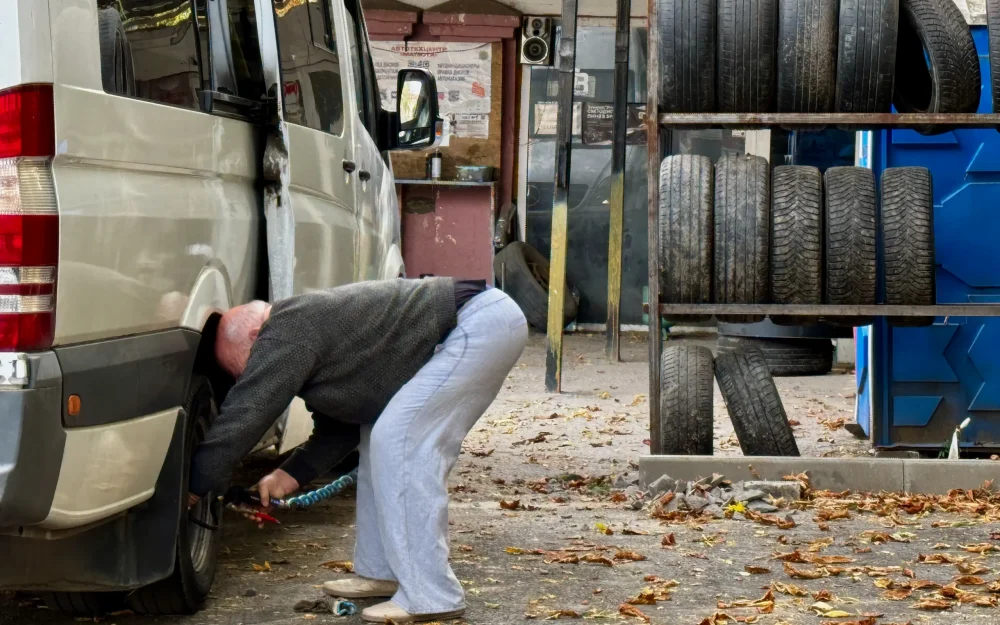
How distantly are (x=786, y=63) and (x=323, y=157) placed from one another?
235 cm

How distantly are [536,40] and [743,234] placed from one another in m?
8.76

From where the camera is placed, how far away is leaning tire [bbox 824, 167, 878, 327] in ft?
19.2

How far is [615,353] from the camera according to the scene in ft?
38.7

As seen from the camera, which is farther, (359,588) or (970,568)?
(970,568)

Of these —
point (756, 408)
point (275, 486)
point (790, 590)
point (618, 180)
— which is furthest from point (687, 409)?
point (618, 180)

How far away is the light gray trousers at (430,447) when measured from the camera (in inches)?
143

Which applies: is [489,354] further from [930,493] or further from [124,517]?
[930,493]

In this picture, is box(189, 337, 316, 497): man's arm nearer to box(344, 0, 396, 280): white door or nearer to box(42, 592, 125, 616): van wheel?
box(42, 592, 125, 616): van wheel

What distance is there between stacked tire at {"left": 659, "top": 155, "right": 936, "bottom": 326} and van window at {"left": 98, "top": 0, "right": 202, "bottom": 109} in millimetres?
2887

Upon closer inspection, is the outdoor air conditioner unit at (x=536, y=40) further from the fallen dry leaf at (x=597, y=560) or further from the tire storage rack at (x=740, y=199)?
the fallen dry leaf at (x=597, y=560)

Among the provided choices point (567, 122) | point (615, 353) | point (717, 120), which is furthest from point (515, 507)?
point (615, 353)

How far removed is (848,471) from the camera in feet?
19.1

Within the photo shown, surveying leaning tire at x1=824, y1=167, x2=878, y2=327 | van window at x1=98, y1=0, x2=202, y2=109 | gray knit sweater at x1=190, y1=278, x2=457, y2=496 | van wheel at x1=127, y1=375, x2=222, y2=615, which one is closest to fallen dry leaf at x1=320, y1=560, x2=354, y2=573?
van wheel at x1=127, y1=375, x2=222, y2=615

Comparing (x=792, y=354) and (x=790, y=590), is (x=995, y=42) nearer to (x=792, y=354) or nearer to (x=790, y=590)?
(x=790, y=590)
